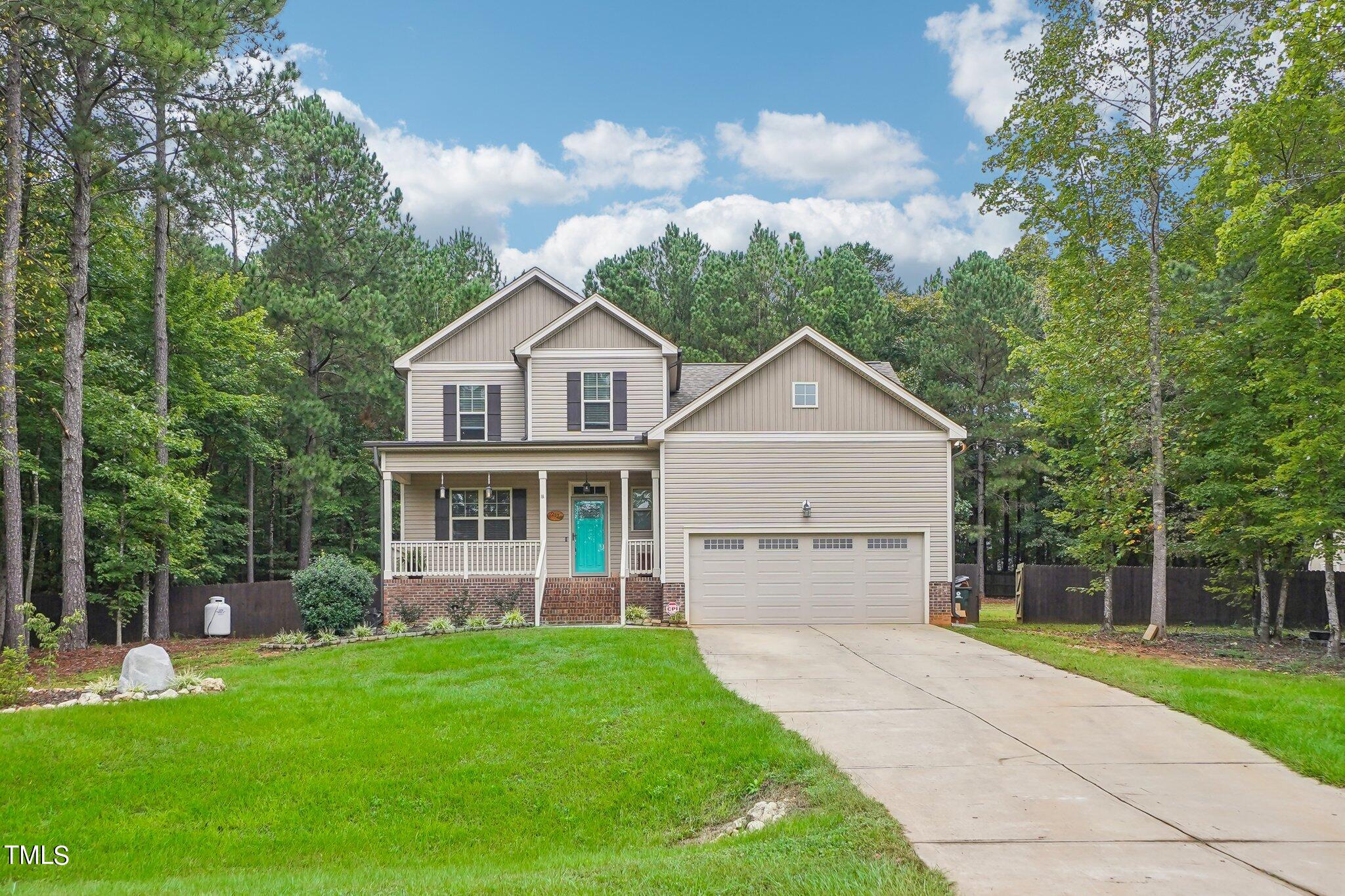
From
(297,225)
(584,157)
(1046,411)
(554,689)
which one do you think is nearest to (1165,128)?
(1046,411)

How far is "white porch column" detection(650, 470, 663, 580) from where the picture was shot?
16.7m

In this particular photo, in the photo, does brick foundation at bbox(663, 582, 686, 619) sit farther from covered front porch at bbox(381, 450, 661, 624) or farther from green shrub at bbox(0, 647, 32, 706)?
green shrub at bbox(0, 647, 32, 706)

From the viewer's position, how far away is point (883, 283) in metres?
45.7

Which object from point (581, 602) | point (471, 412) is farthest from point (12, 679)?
point (471, 412)

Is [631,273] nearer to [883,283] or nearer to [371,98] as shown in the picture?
[371,98]

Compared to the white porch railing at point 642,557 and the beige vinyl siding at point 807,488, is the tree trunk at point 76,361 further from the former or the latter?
the beige vinyl siding at point 807,488

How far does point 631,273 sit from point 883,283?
64.9 feet

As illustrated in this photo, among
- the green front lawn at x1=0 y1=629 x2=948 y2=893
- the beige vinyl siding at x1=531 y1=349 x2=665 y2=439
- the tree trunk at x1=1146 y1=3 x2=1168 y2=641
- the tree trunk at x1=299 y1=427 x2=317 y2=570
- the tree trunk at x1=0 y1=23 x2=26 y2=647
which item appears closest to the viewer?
the green front lawn at x1=0 y1=629 x2=948 y2=893

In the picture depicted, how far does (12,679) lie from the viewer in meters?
9.35

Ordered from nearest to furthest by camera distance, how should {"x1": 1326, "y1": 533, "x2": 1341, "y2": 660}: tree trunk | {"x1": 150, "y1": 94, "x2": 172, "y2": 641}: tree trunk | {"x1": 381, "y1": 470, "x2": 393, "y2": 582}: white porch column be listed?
{"x1": 1326, "y1": 533, "x2": 1341, "y2": 660}: tree trunk, {"x1": 381, "y1": 470, "x2": 393, "y2": 582}: white porch column, {"x1": 150, "y1": 94, "x2": 172, "y2": 641}: tree trunk

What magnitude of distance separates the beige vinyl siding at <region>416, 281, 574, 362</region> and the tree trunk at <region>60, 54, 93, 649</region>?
6575 millimetres

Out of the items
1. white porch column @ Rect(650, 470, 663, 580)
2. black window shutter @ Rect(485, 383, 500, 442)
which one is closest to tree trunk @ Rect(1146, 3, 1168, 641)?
white porch column @ Rect(650, 470, 663, 580)

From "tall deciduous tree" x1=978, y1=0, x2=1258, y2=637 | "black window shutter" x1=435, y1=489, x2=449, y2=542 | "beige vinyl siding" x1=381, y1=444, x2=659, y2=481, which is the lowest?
"black window shutter" x1=435, y1=489, x2=449, y2=542

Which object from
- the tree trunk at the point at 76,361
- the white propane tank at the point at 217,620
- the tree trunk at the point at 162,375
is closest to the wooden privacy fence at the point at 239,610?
the white propane tank at the point at 217,620
